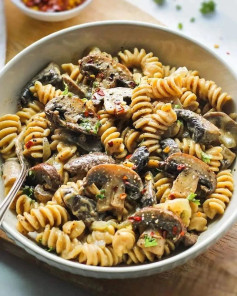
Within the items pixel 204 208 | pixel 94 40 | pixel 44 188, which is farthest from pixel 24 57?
pixel 204 208

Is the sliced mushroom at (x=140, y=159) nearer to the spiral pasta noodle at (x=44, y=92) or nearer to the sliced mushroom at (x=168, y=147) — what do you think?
the sliced mushroom at (x=168, y=147)

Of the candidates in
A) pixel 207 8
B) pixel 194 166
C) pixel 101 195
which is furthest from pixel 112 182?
pixel 207 8

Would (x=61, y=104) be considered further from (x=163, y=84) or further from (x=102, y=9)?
(x=102, y=9)

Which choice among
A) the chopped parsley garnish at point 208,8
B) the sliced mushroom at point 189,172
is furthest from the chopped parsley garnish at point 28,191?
the chopped parsley garnish at point 208,8

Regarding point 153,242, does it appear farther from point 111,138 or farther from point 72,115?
point 72,115

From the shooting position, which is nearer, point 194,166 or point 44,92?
point 194,166

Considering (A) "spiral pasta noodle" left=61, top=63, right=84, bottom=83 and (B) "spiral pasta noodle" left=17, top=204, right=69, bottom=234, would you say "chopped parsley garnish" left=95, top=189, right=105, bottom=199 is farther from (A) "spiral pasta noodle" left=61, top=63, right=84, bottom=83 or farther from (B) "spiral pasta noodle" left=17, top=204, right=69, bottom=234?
(A) "spiral pasta noodle" left=61, top=63, right=84, bottom=83
